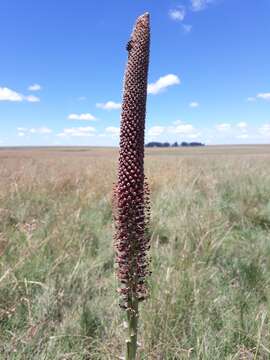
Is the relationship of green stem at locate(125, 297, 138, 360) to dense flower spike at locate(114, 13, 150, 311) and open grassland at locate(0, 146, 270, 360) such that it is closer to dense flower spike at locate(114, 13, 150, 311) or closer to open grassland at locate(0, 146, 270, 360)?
dense flower spike at locate(114, 13, 150, 311)

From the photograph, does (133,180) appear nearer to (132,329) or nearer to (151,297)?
(132,329)

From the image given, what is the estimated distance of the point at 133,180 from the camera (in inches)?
71.2

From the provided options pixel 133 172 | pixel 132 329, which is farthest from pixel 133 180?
pixel 132 329

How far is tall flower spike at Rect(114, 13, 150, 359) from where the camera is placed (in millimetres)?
1797

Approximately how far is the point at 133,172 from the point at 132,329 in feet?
2.32

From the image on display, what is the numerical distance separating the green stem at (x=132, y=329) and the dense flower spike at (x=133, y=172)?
0.01 meters

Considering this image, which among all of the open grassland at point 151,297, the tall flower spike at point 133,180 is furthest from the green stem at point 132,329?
the open grassland at point 151,297

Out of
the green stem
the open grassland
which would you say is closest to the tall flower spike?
the green stem

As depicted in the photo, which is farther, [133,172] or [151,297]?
[151,297]

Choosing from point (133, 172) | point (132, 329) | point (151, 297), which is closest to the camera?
point (133, 172)

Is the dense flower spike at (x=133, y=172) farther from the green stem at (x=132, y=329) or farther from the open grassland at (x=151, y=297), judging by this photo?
the open grassland at (x=151, y=297)

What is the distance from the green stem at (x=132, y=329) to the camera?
1.89 metres

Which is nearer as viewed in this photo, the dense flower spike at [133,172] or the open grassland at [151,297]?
the dense flower spike at [133,172]

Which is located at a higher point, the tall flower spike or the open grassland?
the tall flower spike
